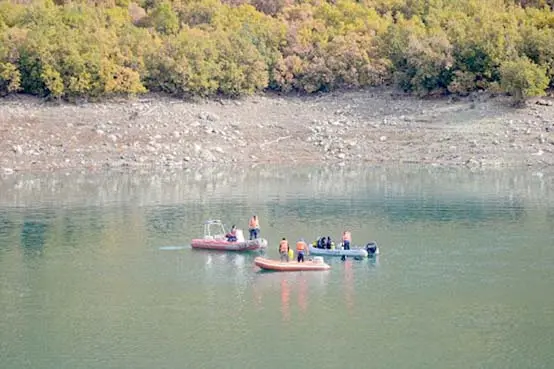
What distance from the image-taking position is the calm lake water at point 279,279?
39.6 meters

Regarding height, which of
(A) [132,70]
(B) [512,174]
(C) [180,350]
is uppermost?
(A) [132,70]

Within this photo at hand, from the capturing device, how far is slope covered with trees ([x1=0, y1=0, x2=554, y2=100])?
9194cm

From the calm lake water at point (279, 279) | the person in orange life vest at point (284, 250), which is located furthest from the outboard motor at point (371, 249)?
the person in orange life vest at point (284, 250)

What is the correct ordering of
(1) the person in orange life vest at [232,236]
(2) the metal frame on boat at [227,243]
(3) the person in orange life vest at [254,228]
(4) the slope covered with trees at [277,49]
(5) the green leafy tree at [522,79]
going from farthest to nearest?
(4) the slope covered with trees at [277,49], (5) the green leafy tree at [522,79], (3) the person in orange life vest at [254,228], (1) the person in orange life vest at [232,236], (2) the metal frame on boat at [227,243]

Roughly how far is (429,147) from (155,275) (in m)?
38.9

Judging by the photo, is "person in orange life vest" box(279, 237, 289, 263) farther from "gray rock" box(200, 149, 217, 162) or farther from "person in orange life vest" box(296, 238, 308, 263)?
"gray rock" box(200, 149, 217, 162)

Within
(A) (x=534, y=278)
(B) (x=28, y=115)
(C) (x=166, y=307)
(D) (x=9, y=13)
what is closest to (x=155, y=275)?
(C) (x=166, y=307)

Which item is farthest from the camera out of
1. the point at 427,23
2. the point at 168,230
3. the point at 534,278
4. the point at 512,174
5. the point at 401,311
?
the point at 427,23

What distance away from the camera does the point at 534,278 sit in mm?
48562

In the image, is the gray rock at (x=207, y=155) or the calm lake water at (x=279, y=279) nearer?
the calm lake water at (x=279, y=279)

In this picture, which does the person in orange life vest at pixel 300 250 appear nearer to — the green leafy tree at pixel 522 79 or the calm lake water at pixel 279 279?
the calm lake water at pixel 279 279

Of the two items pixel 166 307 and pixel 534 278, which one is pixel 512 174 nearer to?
pixel 534 278

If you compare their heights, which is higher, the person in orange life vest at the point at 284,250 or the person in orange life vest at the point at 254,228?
the person in orange life vest at the point at 254,228

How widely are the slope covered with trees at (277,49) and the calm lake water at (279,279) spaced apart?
55.4 ft
